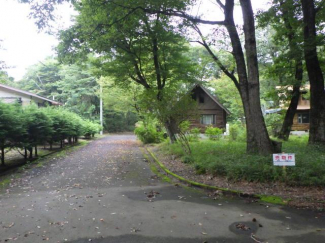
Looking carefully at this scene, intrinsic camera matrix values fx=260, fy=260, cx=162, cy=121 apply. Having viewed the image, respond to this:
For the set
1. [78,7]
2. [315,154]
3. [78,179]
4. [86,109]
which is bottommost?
[78,179]

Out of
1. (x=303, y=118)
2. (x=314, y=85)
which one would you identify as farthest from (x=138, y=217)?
(x=303, y=118)

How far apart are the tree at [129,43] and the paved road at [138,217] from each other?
18.6 feet

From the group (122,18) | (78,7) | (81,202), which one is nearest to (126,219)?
(81,202)

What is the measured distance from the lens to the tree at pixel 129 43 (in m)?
10.9

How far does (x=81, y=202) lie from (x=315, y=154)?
731cm

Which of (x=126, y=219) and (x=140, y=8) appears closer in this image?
(x=126, y=219)

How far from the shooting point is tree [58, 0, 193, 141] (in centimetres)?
1086

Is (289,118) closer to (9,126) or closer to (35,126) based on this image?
(35,126)

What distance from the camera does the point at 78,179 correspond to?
8719mm

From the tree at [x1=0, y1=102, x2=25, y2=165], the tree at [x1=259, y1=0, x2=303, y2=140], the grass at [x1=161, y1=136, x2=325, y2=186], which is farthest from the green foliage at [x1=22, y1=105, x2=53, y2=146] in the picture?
the tree at [x1=259, y1=0, x2=303, y2=140]

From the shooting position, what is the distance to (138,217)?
5.05 meters

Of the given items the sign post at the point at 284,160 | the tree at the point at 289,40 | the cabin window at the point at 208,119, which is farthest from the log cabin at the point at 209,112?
the sign post at the point at 284,160

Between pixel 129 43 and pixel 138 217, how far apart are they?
1232cm

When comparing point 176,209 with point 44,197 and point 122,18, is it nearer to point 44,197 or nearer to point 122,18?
point 44,197
